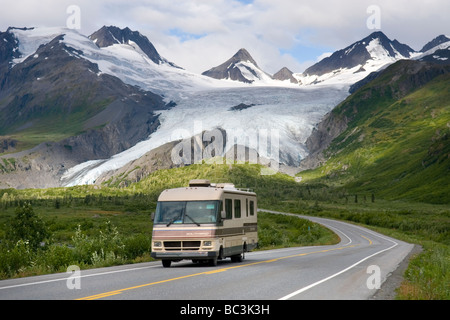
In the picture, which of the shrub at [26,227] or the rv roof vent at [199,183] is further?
the shrub at [26,227]

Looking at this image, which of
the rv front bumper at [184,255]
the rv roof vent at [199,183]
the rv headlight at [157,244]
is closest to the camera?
the rv front bumper at [184,255]

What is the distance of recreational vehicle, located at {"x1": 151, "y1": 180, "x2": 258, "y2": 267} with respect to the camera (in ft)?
71.6

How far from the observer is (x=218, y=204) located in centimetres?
2280

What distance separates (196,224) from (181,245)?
3.38 ft

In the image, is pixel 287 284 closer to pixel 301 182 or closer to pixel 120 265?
pixel 120 265

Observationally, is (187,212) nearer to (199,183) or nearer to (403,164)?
(199,183)

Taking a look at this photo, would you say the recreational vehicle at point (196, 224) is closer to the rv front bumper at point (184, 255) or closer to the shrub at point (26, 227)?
the rv front bumper at point (184, 255)

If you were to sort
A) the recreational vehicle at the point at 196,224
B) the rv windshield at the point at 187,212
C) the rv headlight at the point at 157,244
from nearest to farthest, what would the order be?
1. the recreational vehicle at the point at 196,224
2. the rv headlight at the point at 157,244
3. the rv windshield at the point at 187,212

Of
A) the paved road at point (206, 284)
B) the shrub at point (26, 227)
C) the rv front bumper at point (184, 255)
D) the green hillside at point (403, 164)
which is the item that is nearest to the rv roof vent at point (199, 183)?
the rv front bumper at point (184, 255)

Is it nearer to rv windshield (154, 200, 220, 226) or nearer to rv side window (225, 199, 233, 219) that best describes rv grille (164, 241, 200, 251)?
rv windshield (154, 200, 220, 226)

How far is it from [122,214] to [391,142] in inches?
4920

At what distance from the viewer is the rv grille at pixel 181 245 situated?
21.8 meters
